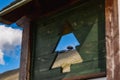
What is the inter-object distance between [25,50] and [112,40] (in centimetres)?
179

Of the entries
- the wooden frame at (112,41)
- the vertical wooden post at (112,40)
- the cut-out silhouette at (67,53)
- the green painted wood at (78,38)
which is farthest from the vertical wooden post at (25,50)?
the vertical wooden post at (112,40)

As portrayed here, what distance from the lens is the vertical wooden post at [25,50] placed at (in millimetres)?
6253

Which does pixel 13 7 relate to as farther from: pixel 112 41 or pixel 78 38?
pixel 112 41

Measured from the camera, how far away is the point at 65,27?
611 centimetres

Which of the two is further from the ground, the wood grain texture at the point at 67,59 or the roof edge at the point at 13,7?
the roof edge at the point at 13,7

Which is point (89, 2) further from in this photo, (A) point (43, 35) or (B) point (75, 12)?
(A) point (43, 35)

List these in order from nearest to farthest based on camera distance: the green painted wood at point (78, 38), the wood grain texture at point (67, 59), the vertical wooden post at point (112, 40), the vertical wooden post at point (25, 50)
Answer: the vertical wooden post at point (112, 40) → the green painted wood at point (78, 38) → the wood grain texture at point (67, 59) → the vertical wooden post at point (25, 50)

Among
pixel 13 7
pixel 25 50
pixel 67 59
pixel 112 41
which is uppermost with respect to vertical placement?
pixel 13 7

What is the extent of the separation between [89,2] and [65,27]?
585 mm

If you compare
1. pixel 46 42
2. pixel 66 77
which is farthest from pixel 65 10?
pixel 66 77

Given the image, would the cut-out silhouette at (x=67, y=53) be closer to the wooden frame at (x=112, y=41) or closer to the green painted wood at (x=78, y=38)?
the green painted wood at (x=78, y=38)

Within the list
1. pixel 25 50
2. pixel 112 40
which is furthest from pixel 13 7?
pixel 112 40

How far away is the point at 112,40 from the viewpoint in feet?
16.6

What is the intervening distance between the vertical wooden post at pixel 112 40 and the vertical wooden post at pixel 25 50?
1.61 m
